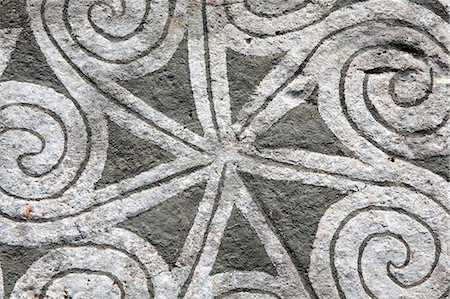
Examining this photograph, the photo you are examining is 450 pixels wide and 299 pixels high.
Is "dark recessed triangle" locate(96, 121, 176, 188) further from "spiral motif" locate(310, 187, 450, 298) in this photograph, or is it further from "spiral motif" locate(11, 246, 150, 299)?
"spiral motif" locate(310, 187, 450, 298)

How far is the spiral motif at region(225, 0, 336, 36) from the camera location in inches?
61.4

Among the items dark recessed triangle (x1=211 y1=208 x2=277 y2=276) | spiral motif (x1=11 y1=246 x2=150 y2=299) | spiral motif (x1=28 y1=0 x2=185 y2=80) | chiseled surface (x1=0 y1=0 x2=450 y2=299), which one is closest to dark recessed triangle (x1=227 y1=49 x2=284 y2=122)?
chiseled surface (x1=0 y1=0 x2=450 y2=299)

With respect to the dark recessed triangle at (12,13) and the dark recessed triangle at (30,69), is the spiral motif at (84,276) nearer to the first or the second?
the dark recessed triangle at (30,69)

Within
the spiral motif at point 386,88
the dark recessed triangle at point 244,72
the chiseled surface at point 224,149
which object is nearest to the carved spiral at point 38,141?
the chiseled surface at point 224,149

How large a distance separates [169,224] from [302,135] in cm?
29

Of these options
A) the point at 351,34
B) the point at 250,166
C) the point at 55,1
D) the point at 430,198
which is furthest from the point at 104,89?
the point at 430,198

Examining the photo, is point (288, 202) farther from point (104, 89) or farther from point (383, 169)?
point (104, 89)

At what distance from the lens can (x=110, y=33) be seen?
5.08 ft

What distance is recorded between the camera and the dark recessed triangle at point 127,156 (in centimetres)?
151

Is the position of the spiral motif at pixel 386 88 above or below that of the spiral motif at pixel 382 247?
above

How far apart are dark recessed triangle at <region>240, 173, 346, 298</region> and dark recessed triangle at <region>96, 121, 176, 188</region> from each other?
16 centimetres

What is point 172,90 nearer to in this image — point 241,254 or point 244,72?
point 244,72

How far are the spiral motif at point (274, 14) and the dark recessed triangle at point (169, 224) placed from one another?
1.10 ft

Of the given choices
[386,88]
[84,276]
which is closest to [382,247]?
[386,88]
